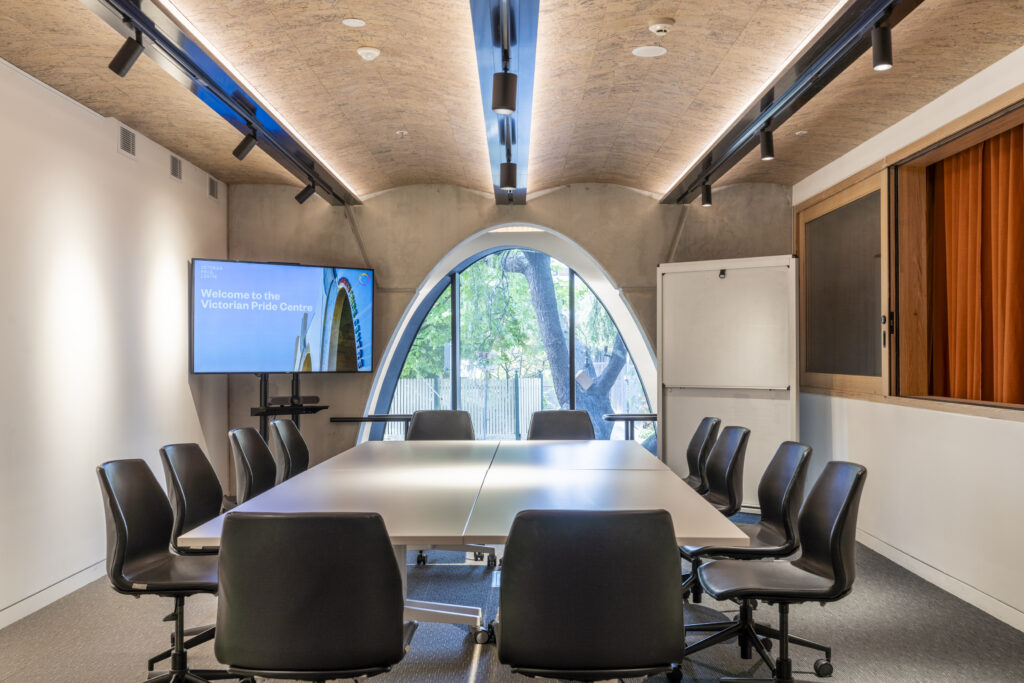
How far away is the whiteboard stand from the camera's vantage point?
254 inches

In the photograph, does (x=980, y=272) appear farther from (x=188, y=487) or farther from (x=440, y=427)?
(x=188, y=487)

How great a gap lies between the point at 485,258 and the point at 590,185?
7.71ft

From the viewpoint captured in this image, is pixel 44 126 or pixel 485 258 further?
pixel 485 258

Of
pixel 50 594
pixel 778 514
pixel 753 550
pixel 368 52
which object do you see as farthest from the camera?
pixel 50 594

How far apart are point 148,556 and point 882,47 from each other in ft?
12.3

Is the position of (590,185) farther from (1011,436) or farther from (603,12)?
(1011,436)

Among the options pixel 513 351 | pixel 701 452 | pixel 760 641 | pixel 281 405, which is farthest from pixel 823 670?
pixel 513 351

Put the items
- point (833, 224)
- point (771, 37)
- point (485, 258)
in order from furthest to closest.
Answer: point (485, 258) < point (833, 224) < point (771, 37)

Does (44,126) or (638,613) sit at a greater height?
(44,126)

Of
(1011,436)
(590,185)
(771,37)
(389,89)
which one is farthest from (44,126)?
(1011,436)

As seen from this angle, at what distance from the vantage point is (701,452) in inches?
196

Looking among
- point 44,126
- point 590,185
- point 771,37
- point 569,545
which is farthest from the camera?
point 590,185

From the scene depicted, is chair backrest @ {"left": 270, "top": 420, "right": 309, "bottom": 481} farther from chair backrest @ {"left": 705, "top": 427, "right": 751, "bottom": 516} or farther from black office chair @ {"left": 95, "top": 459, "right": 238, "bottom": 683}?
chair backrest @ {"left": 705, "top": 427, "right": 751, "bottom": 516}

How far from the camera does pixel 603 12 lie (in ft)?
12.2
